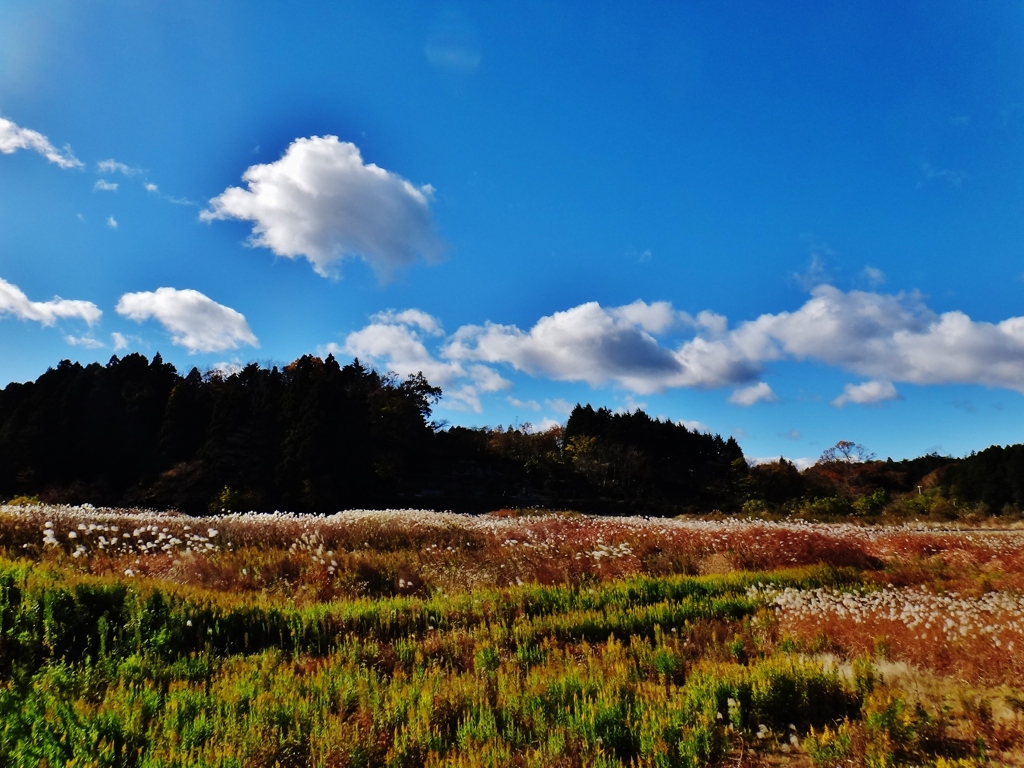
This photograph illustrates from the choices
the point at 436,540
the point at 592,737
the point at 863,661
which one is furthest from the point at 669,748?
the point at 436,540

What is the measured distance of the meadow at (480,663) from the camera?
15.1ft

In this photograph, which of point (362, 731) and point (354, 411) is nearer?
point (362, 731)

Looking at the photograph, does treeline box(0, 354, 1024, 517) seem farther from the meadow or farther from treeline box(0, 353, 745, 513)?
the meadow

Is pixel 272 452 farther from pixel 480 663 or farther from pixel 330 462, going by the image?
pixel 480 663

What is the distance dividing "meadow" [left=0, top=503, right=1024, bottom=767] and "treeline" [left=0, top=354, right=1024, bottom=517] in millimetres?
24935

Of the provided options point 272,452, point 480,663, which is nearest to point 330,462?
point 272,452

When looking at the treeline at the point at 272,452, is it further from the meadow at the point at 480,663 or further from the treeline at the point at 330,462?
the meadow at the point at 480,663

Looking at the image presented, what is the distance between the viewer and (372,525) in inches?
686

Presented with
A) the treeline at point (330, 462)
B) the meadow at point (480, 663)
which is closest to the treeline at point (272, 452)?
the treeline at point (330, 462)

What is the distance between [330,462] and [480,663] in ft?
116

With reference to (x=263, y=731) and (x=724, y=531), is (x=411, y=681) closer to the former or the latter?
(x=263, y=731)

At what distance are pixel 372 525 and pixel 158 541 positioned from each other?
5.63 m

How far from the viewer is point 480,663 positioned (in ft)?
21.8

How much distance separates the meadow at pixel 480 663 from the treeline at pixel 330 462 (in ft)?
81.8
